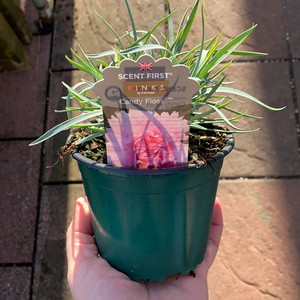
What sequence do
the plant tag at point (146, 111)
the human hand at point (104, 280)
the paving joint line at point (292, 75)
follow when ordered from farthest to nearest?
1. the paving joint line at point (292, 75)
2. the human hand at point (104, 280)
3. the plant tag at point (146, 111)

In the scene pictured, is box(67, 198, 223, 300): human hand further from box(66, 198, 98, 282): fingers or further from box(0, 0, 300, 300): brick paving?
box(0, 0, 300, 300): brick paving

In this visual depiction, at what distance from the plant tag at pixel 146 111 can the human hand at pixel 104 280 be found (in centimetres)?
29

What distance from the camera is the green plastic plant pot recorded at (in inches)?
20.9

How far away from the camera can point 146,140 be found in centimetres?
51

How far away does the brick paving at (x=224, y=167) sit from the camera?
1.07m

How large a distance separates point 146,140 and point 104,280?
0.34m

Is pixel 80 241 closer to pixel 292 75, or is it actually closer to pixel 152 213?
pixel 152 213

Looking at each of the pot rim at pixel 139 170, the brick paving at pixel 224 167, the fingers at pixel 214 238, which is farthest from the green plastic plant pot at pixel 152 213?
the brick paving at pixel 224 167

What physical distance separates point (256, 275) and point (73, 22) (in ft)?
4.19

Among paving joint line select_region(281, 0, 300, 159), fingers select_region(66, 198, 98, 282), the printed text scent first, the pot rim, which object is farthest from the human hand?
paving joint line select_region(281, 0, 300, 159)

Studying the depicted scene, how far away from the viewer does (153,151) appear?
1.71 feet

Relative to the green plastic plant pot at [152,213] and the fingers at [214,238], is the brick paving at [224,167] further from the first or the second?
the green plastic plant pot at [152,213]

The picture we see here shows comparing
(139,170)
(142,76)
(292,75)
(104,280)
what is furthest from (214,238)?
(292,75)

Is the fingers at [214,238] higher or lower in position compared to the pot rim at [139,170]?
lower
